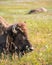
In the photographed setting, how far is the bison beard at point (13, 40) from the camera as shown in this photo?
8.66 metres

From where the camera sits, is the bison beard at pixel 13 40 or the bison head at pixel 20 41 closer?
the bison head at pixel 20 41

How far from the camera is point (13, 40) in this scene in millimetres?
8867

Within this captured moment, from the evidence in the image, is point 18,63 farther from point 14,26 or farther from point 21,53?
point 14,26

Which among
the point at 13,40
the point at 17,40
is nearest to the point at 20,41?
the point at 17,40

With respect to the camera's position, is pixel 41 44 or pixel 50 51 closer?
pixel 50 51

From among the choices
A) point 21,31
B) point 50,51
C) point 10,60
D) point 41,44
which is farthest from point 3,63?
point 41,44

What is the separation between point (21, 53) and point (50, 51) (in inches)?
55.6

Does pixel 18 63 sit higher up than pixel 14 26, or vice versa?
pixel 14 26

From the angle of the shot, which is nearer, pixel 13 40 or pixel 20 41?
pixel 20 41

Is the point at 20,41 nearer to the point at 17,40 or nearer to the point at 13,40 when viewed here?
the point at 17,40

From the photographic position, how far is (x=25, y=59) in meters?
8.85

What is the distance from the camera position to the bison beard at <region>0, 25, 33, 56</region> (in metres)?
8.66

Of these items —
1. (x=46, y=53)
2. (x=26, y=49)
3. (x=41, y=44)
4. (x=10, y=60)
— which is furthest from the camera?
(x=41, y=44)

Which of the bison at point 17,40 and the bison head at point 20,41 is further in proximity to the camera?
the bison at point 17,40
